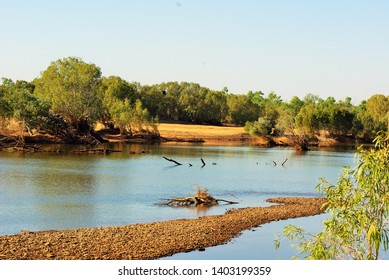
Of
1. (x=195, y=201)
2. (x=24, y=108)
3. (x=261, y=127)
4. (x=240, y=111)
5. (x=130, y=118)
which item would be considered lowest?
(x=195, y=201)

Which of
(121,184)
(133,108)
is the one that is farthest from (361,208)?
(133,108)

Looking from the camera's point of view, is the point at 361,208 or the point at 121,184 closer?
the point at 361,208

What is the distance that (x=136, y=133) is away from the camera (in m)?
118

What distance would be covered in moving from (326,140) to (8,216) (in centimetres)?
11531

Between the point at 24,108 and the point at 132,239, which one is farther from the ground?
the point at 24,108

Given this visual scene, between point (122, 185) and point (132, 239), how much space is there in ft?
71.4

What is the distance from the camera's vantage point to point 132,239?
2556 cm

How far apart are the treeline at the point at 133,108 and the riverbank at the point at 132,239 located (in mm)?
60792

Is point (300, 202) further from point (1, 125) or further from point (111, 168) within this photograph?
point (1, 125)

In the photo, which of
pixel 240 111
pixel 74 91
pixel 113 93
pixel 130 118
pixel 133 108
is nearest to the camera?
pixel 74 91

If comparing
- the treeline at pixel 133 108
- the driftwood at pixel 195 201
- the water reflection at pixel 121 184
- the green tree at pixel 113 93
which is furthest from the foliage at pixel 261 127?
the driftwood at pixel 195 201

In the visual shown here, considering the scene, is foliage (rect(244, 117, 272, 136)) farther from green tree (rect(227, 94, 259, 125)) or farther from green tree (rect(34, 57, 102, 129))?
green tree (rect(34, 57, 102, 129))

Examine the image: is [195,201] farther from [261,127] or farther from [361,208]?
[261,127]
